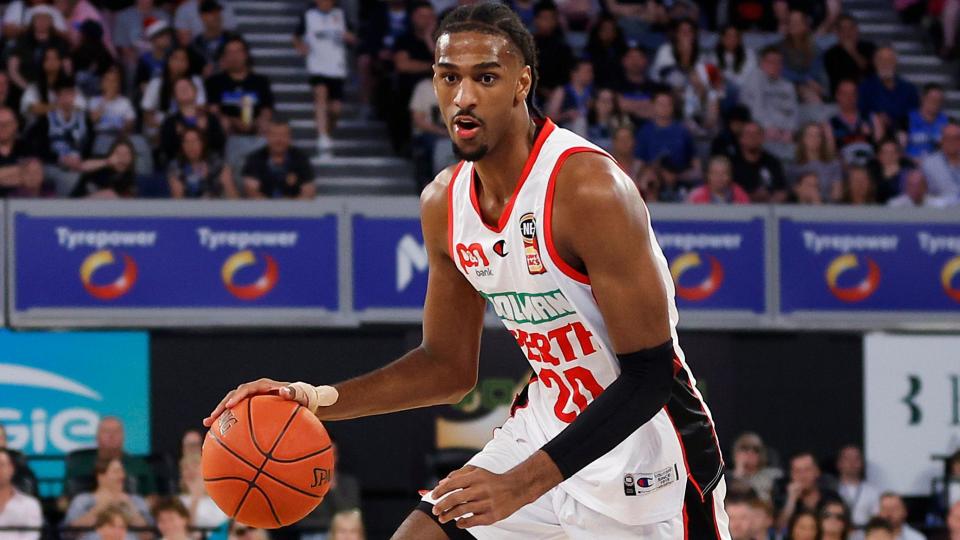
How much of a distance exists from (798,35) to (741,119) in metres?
1.57

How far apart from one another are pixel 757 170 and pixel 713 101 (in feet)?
3.10

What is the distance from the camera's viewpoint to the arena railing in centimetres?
1049

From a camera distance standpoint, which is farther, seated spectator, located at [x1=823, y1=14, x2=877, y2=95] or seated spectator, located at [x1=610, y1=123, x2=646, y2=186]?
seated spectator, located at [x1=823, y1=14, x2=877, y2=95]

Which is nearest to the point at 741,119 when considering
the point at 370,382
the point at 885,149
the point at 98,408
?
the point at 885,149

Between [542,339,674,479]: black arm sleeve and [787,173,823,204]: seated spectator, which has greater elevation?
[542,339,674,479]: black arm sleeve

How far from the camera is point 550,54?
13.0 meters

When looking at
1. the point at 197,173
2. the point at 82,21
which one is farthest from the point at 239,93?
the point at 82,21

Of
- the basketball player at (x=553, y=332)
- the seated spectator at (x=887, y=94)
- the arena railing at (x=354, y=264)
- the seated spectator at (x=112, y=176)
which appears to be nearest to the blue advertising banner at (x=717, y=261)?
the arena railing at (x=354, y=264)

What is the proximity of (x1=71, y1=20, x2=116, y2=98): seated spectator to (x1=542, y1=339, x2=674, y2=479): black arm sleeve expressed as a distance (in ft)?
28.7

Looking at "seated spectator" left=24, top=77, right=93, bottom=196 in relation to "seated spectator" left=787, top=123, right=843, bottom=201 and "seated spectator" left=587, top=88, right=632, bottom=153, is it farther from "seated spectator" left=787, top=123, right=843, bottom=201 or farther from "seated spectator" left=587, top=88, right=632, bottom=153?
"seated spectator" left=787, top=123, right=843, bottom=201

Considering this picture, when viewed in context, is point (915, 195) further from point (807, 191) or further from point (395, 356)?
point (395, 356)

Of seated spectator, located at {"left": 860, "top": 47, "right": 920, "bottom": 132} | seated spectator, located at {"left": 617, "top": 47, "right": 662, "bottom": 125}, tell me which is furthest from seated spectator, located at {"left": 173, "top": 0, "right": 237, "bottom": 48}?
seated spectator, located at {"left": 860, "top": 47, "right": 920, "bottom": 132}

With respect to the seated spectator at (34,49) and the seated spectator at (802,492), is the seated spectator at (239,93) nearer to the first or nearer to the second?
the seated spectator at (34,49)

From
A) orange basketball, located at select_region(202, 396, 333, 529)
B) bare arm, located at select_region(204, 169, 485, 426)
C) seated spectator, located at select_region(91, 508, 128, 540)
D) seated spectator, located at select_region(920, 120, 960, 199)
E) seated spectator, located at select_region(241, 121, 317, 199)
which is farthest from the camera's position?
seated spectator, located at select_region(920, 120, 960, 199)
